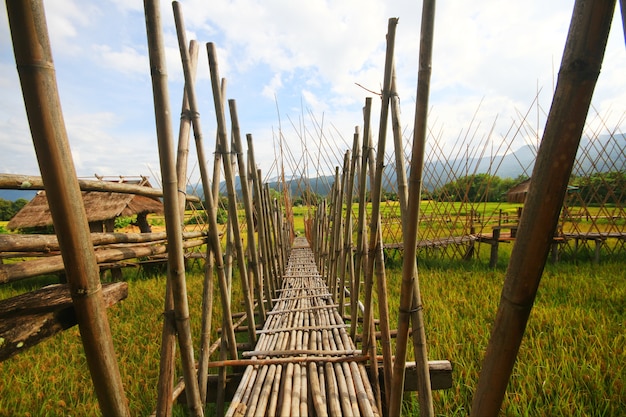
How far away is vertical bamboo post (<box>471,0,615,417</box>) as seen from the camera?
503 millimetres

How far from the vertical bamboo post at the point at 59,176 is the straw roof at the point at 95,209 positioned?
5769mm

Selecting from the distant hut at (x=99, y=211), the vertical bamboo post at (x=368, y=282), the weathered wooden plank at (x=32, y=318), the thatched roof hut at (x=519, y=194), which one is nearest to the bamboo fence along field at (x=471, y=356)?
the vertical bamboo post at (x=368, y=282)

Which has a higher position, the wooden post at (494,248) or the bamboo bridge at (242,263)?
the bamboo bridge at (242,263)

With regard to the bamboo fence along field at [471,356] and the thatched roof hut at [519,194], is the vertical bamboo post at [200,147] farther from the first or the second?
the thatched roof hut at [519,194]

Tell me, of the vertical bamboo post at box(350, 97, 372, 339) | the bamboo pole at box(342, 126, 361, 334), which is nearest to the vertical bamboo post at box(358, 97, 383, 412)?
the vertical bamboo post at box(350, 97, 372, 339)

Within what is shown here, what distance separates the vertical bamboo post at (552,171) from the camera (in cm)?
50

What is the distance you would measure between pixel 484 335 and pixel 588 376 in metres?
0.76

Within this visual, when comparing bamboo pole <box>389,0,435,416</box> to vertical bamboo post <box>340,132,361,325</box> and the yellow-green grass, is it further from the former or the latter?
the yellow-green grass

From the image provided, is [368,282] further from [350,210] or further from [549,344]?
[549,344]

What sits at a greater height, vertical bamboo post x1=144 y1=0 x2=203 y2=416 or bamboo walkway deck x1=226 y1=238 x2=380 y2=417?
vertical bamboo post x1=144 y1=0 x2=203 y2=416

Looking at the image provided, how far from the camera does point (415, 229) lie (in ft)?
3.31

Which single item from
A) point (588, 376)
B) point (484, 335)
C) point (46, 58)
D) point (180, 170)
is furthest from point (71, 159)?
point (484, 335)

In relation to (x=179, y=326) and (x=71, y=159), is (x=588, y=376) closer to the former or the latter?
(x=179, y=326)

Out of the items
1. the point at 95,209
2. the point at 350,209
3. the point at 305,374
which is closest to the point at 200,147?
the point at 350,209
